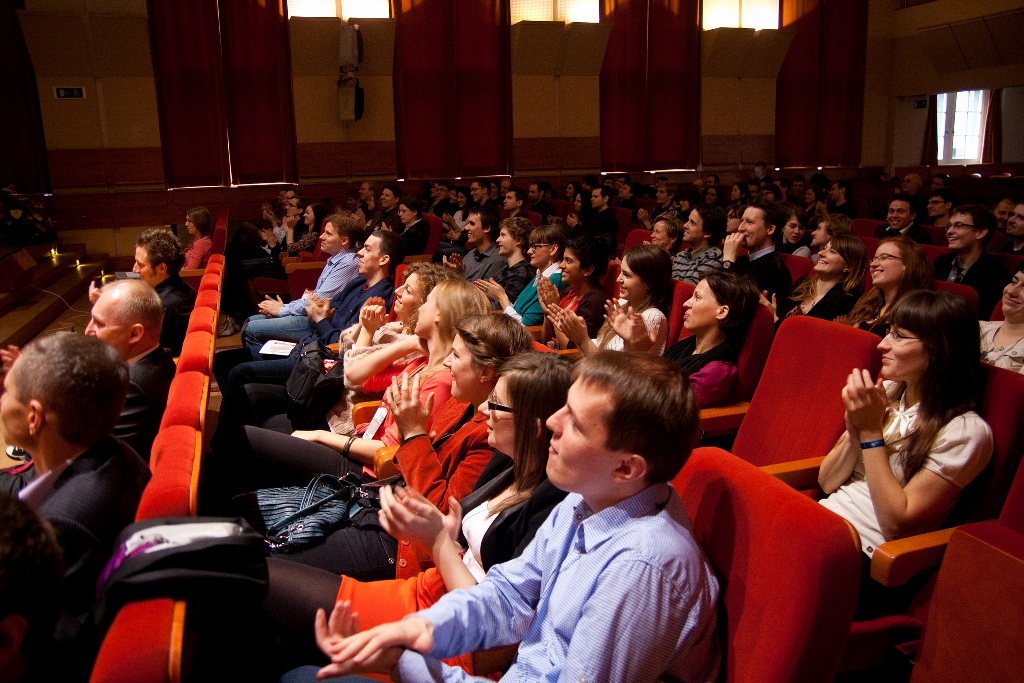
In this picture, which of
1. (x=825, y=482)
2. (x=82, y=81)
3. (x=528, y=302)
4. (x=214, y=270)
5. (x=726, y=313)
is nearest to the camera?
(x=825, y=482)

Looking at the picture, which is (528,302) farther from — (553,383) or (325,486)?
(553,383)

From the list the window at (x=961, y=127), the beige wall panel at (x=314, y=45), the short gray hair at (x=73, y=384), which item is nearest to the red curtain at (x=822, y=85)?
the window at (x=961, y=127)

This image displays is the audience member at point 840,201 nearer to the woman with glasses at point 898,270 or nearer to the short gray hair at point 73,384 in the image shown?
the woman with glasses at point 898,270

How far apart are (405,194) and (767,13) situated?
622cm

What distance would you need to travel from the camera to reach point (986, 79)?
36.7 ft

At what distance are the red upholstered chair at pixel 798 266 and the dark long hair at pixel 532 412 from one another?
2983mm

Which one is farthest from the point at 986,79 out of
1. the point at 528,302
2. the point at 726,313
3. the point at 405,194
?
the point at 726,313

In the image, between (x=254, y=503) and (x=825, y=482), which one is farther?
(x=254, y=503)

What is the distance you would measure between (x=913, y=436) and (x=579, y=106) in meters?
9.82

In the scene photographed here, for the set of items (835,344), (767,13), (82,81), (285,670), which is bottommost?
(285,670)

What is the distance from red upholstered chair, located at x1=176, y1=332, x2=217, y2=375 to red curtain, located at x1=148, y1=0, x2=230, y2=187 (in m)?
7.33

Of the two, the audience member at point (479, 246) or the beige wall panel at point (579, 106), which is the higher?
the beige wall panel at point (579, 106)

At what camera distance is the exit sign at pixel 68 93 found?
8.55 meters

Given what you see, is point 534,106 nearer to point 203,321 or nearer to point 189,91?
point 189,91
